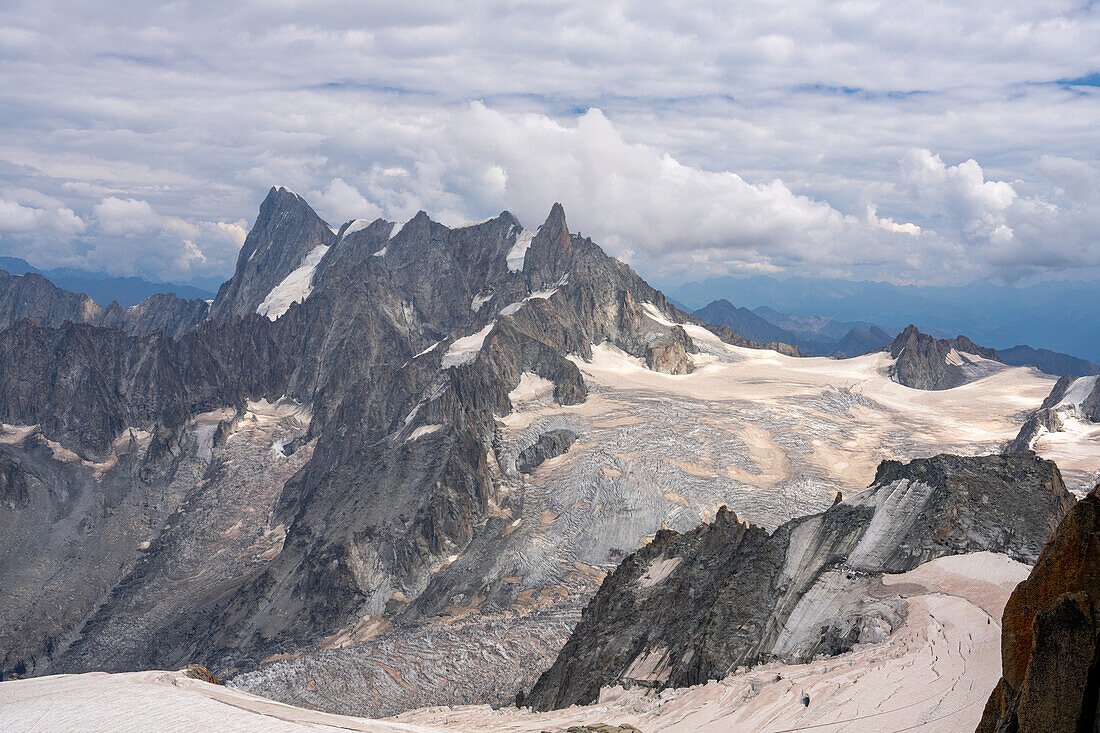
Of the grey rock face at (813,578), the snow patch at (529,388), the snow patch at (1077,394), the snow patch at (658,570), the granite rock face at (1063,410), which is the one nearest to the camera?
the grey rock face at (813,578)

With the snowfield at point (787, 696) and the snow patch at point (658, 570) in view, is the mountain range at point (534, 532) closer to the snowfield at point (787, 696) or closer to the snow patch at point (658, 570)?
Answer: the snow patch at point (658, 570)

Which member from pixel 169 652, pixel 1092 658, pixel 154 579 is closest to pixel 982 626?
pixel 1092 658

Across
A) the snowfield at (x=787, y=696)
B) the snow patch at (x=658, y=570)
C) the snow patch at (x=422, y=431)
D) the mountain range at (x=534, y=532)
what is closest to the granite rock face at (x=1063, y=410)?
the mountain range at (x=534, y=532)

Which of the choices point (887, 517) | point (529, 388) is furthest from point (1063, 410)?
point (887, 517)

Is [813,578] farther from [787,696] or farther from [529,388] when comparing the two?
[529,388]

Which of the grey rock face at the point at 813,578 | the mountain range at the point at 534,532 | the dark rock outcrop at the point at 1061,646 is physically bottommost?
the mountain range at the point at 534,532

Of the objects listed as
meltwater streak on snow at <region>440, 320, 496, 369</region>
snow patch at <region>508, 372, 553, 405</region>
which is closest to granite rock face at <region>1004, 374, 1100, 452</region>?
snow patch at <region>508, 372, 553, 405</region>
